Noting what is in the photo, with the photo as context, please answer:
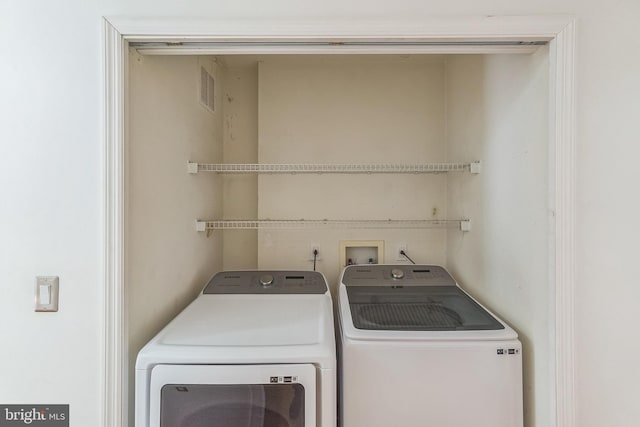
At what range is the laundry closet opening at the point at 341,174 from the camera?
1.11m

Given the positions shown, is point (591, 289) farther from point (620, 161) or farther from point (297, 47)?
point (297, 47)

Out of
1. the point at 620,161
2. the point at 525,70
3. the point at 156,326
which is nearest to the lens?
the point at 620,161

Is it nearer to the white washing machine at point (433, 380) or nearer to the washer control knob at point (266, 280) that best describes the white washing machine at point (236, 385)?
the white washing machine at point (433, 380)

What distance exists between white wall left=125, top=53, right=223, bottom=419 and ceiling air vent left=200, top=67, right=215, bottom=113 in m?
0.04

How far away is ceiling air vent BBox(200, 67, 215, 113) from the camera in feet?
5.57

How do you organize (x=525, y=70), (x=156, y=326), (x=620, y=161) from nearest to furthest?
1. (x=620, y=161)
2. (x=525, y=70)
3. (x=156, y=326)

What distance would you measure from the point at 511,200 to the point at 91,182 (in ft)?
5.14

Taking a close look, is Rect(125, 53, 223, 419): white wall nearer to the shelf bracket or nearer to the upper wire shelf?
the upper wire shelf

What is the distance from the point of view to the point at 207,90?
69.8 inches

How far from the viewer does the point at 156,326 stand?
125 cm

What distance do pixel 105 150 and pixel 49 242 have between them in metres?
0.37

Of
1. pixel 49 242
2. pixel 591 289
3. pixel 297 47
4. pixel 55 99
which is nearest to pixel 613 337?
pixel 591 289

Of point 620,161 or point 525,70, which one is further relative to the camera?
point 525,70

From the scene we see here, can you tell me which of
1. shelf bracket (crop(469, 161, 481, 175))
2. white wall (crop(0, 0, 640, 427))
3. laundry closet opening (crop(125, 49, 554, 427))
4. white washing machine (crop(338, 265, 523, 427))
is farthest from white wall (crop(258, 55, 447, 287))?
white wall (crop(0, 0, 640, 427))
